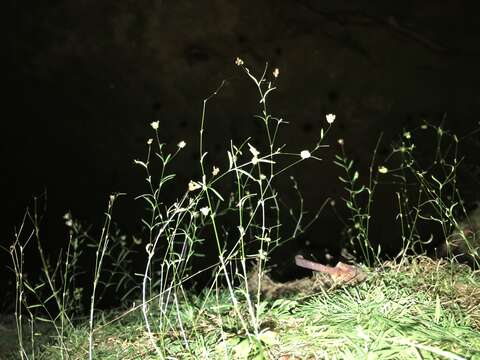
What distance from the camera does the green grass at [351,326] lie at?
1300mm

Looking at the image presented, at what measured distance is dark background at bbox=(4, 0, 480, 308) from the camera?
431cm

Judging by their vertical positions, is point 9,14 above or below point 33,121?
above

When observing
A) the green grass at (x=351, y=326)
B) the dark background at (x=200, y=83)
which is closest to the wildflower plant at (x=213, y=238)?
the green grass at (x=351, y=326)

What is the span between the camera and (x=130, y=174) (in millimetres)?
4516

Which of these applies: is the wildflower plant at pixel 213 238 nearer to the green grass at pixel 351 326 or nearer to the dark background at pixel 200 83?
the green grass at pixel 351 326

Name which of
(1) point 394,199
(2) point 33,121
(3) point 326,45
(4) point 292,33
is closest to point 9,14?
(2) point 33,121

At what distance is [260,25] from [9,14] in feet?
6.90

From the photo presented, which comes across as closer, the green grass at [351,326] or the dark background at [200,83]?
the green grass at [351,326]

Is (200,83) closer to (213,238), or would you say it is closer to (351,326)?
(213,238)

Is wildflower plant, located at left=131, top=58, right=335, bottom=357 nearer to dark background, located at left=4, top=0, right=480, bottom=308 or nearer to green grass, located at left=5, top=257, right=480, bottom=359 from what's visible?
green grass, located at left=5, top=257, right=480, bottom=359

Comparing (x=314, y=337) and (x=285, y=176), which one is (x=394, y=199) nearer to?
(x=285, y=176)

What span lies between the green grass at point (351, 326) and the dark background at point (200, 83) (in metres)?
2.43

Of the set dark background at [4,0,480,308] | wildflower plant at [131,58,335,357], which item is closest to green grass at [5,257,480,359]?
wildflower plant at [131,58,335,357]

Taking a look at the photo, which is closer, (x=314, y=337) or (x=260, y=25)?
(x=314, y=337)
